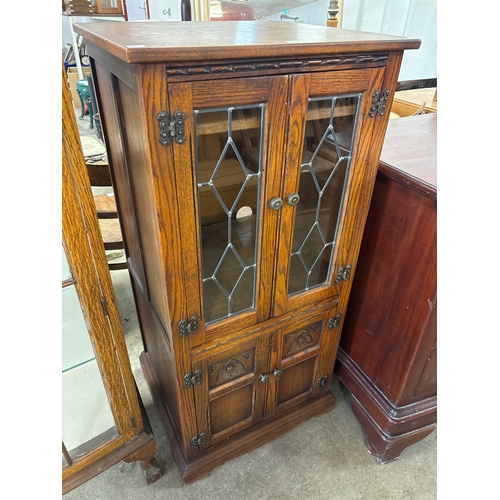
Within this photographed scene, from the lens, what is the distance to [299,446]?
123cm

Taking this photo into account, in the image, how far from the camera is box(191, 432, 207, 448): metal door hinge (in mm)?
1034

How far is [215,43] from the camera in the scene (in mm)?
563

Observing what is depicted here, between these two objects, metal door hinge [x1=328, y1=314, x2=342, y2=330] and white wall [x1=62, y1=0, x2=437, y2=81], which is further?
white wall [x1=62, y1=0, x2=437, y2=81]

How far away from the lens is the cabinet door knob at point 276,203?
729mm

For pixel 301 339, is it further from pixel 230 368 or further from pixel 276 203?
pixel 276 203

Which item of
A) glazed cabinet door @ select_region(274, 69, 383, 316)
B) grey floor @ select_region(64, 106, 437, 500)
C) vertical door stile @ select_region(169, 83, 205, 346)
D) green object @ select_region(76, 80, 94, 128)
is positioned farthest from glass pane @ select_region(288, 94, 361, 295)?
green object @ select_region(76, 80, 94, 128)

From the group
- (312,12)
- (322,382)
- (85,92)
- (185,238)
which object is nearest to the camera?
(185,238)

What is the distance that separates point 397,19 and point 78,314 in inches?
103

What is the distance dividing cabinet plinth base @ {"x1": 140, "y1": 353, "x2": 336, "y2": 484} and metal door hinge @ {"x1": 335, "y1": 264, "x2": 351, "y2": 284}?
51cm

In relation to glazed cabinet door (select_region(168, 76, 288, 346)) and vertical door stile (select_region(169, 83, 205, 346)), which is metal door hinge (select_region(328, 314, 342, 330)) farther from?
vertical door stile (select_region(169, 83, 205, 346))

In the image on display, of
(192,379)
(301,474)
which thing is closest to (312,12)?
(192,379)

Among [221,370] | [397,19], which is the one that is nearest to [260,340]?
[221,370]

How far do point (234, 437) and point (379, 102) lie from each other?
991 millimetres

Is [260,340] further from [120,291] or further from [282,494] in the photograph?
[120,291]
